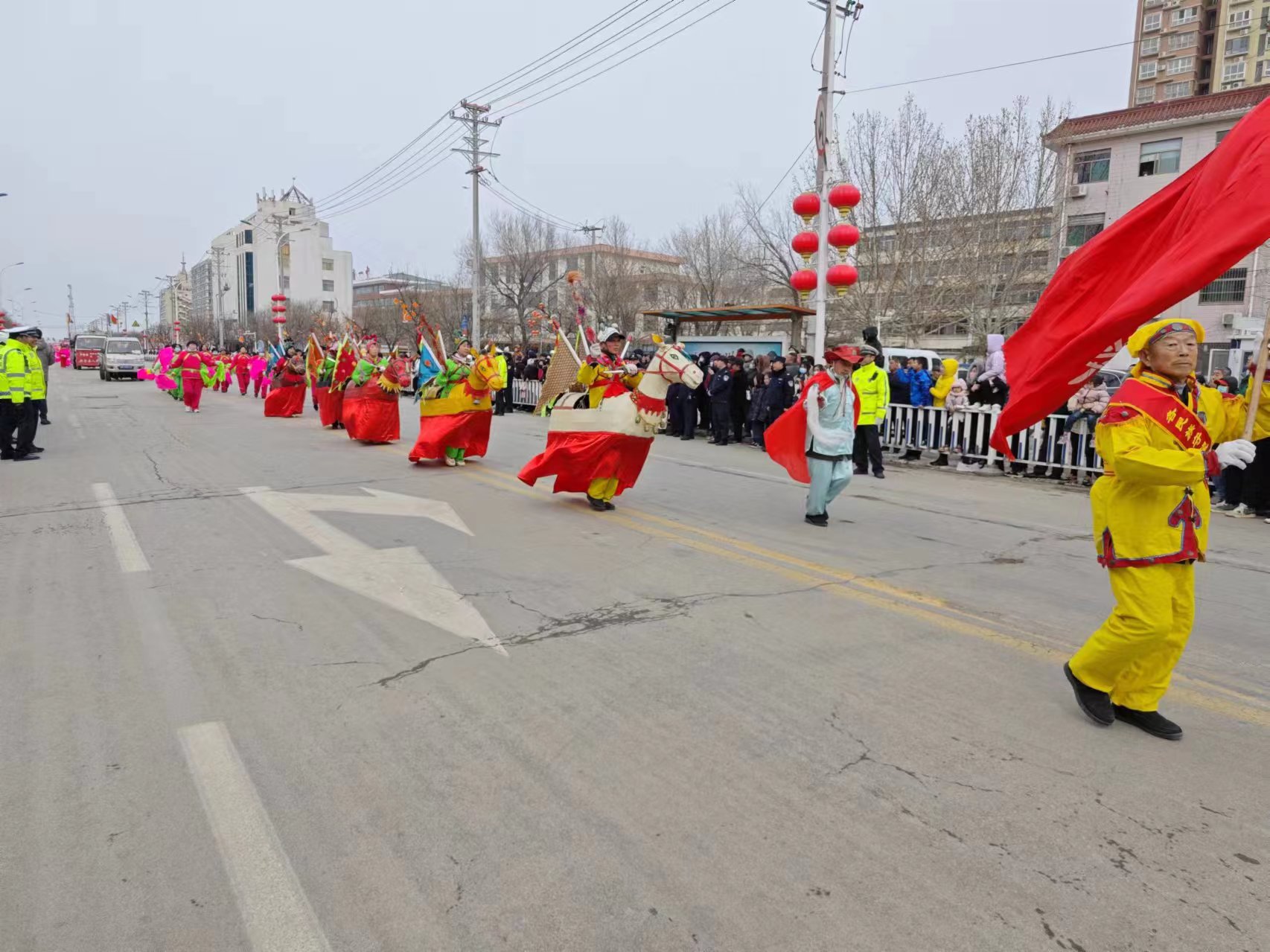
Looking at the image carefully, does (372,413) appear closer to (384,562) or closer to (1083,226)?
(384,562)

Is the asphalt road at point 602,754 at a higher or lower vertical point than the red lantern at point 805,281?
lower

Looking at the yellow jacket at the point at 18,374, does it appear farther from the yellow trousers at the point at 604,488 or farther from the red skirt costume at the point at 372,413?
the yellow trousers at the point at 604,488

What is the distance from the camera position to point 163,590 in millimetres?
5590

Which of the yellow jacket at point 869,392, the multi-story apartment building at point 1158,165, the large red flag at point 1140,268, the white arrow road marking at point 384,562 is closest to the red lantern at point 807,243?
the yellow jacket at point 869,392

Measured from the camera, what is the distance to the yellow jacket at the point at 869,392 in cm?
1148

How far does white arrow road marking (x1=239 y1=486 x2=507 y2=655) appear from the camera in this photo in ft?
17.0

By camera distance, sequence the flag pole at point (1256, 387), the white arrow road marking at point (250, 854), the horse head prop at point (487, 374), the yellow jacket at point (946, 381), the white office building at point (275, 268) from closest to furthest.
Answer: the white arrow road marking at point (250, 854), the flag pole at point (1256, 387), the horse head prop at point (487, 374), the yellow jacket at point (946, 381), the white office building at point (275, 268)

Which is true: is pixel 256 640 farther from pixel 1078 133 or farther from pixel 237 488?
pixel 1078 133

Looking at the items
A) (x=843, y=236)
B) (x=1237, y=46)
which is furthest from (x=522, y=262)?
(x=1237, y=46)

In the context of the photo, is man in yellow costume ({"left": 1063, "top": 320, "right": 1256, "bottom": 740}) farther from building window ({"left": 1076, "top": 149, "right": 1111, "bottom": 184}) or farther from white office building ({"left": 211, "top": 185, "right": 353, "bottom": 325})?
white office building ({"left": 211, "top": 185, "right": 353, "bottom": 325})

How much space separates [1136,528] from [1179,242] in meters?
1.24

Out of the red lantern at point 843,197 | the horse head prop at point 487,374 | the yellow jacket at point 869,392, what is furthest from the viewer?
the red lantern at point 843,197

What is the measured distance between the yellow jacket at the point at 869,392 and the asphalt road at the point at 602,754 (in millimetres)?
4638

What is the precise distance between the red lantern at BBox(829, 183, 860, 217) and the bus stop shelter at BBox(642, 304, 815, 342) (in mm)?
3530
